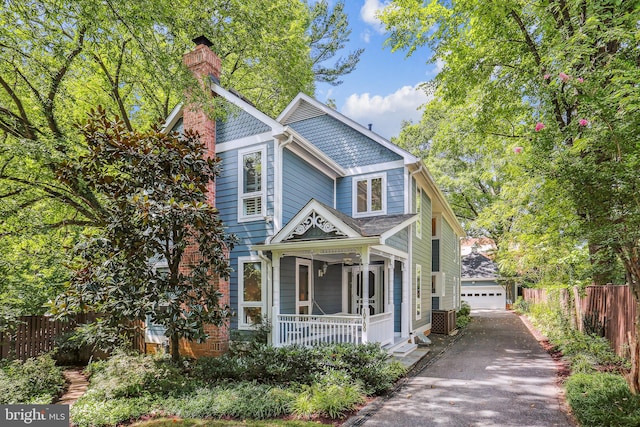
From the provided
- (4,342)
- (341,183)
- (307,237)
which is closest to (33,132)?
(4,342)

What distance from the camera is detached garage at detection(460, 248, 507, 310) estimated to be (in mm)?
30719

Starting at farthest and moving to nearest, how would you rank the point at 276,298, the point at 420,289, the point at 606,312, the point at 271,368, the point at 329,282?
the point at 420,289 → the point at 329,282 → the point at 276,298 → the point at 606,312 → the point at 271,368

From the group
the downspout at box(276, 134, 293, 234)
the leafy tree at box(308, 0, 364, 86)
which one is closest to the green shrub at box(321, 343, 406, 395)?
the downspout at box(276, 134, 293, 234)

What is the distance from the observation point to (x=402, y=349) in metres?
10.6

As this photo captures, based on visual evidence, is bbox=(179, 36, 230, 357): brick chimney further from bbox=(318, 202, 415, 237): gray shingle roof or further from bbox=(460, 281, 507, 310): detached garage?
bbox=(460, 281, 507, 310): detached garage

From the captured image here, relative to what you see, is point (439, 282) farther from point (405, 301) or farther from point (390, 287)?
point (390, 287)

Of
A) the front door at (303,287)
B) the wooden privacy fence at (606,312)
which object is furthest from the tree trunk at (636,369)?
the front door at (303,287)

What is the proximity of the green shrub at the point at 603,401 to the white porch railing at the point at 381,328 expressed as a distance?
399cm

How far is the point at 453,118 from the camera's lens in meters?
13.8

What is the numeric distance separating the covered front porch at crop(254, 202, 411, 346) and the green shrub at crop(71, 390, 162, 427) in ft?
11.8

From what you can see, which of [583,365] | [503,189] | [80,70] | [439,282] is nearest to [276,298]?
[583,365]

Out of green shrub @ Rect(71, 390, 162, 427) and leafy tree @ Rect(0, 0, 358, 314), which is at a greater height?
leafy tree @ Rect(0, 0, 358, 314)

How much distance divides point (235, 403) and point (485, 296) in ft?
96.9

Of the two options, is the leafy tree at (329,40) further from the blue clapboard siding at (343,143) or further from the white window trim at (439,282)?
the white window trim at (439,282)
